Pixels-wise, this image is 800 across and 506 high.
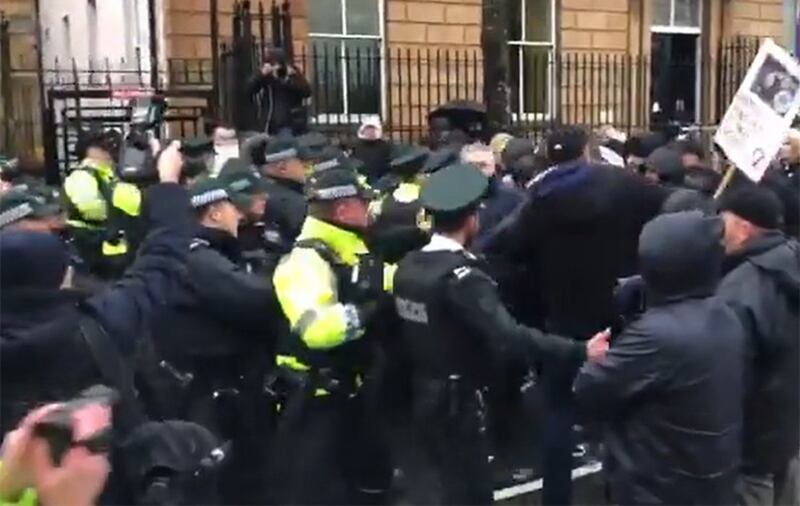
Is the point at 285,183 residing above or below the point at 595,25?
below

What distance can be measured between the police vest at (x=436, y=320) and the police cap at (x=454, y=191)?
0.71 feet

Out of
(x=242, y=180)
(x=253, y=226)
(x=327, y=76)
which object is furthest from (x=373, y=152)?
(x=327, y=76)

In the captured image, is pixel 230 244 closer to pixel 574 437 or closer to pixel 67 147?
pixel 574 437

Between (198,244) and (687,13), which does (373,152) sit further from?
(687,13)

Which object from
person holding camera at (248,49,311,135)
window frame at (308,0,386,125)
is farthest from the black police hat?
window frame at (308,0,386,125)

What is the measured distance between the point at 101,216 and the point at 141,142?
1139 millimetres

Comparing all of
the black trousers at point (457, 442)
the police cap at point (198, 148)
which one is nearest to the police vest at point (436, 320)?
the black trousers at point (457, 442)

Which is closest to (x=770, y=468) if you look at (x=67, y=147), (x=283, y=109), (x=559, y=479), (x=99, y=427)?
(x=559, y=479)

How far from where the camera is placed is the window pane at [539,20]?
2091cm

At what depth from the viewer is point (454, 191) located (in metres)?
5.27

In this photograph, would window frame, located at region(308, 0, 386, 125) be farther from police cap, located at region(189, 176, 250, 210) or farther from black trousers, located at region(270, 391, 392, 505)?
black trousers, located at region(270, 391, 392, 505)

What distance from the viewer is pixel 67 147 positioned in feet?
42.0

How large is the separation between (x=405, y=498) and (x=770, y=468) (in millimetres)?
1746

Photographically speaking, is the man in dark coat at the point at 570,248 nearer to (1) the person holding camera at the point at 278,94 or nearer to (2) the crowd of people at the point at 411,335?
(2) the crowd of people at the point at 411,335
